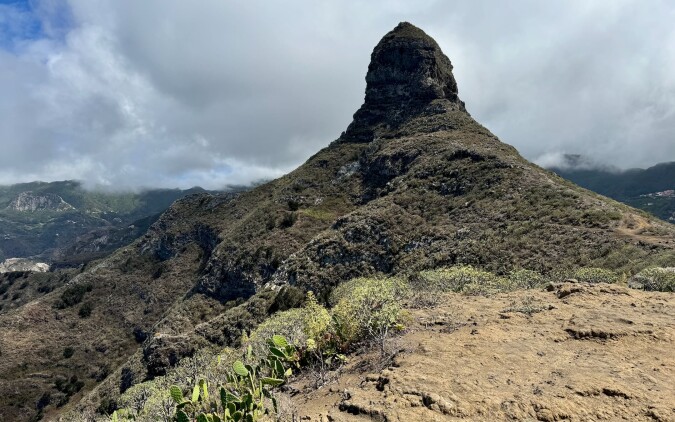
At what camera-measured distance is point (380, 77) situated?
106812 mm

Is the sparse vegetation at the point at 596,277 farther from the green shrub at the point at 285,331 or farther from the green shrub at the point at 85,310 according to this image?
the green shrub at the point at 85,310

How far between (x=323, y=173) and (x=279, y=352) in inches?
3283

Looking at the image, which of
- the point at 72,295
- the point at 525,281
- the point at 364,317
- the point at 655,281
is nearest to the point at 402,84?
the point at 525,281

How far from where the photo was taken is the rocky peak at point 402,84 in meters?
98.6

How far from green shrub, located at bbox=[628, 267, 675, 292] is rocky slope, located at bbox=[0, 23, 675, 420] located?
1051 centimetres

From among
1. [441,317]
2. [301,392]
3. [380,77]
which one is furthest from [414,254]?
[380,77]

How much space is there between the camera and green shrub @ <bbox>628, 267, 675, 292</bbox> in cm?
1516

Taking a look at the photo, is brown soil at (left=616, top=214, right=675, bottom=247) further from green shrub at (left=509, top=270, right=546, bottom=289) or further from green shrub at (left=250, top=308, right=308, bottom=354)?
green shrub at (left=250, top=308, right=308, bottom=354)

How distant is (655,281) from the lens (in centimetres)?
1573

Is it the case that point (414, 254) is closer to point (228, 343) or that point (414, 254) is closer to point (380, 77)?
point (228, 343)

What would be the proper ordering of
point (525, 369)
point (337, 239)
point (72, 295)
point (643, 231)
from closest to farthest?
point (525, 369), point (643, 231), point (337, 239), point (72, 295)

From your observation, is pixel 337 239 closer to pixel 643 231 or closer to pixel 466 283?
pixel 643 231

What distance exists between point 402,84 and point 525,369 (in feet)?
337

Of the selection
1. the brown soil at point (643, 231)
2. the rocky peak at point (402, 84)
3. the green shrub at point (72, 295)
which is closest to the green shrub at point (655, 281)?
the brown soil at point (643, 231)
